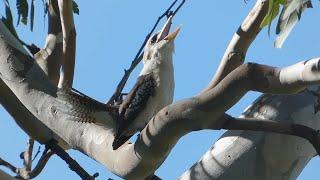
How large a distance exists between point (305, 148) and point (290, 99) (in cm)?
15

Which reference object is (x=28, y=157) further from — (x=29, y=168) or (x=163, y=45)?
(x=163, y=45)

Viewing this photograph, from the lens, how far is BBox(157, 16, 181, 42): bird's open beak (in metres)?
3.11

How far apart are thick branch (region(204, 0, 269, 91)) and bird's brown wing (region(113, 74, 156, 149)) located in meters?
0.40

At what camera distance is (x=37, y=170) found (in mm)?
2977

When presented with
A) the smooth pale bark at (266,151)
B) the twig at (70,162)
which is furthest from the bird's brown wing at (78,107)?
the smooth pale bark at (266,151)

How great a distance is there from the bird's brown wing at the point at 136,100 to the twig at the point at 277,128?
0.71 m

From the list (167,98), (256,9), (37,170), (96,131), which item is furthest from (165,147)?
(37,170)

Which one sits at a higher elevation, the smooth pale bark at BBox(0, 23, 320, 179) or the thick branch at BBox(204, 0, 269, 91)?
the smooth pale bark at BBox(0, 23, 320, 179)

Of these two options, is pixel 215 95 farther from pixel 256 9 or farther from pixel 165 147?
pixel 256 9

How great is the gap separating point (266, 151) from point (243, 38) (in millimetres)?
716

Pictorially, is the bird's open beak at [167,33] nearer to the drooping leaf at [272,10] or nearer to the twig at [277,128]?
the drooping leaf at [272,10]

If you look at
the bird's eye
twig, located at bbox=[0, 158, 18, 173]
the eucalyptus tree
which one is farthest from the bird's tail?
the bird's eye

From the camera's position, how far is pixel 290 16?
6.89 ft

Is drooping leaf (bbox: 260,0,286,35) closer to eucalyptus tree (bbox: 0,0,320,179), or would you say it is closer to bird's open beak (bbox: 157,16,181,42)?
eucalyptus tree (bbox: 0,0,320,179)
